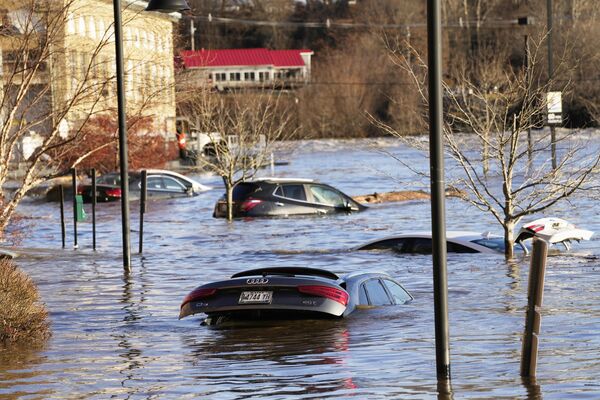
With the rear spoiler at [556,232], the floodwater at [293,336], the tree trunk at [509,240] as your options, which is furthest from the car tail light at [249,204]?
the tree trunk at [509,240]

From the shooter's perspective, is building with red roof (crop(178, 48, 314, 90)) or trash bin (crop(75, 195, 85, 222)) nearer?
trash bin (crop(75, 195, 85, 222))

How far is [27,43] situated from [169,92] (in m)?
3.30

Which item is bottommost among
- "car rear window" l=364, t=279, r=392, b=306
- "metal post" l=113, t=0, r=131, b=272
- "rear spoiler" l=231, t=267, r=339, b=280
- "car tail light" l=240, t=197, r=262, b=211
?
"car tail light" l=240, t=197, r=262, b=211

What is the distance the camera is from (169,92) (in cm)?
2561

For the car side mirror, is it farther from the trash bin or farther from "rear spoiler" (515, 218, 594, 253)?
"rear spoiler" (515, 218, 594, 253)

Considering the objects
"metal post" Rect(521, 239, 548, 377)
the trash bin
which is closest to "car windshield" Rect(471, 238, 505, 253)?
the trash bin

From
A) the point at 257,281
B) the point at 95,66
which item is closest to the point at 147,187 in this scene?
the point at 95,66

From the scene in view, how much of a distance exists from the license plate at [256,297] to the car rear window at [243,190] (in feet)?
75.8

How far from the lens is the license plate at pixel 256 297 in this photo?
13.8 metres

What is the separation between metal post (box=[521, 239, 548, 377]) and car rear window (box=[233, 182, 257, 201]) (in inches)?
1031

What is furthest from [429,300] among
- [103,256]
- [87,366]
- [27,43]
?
[103,256]

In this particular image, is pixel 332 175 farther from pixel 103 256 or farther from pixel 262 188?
pixel 103 256

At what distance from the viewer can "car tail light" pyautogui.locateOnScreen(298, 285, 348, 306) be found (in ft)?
45.5

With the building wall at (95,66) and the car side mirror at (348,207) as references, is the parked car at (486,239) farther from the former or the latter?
the car side mirror at (348,207)
